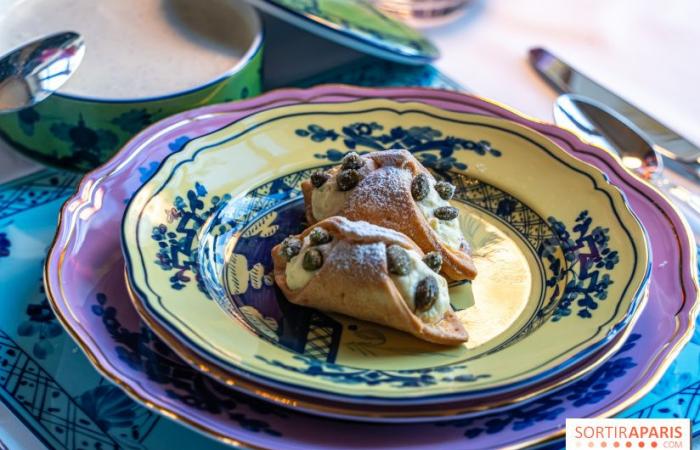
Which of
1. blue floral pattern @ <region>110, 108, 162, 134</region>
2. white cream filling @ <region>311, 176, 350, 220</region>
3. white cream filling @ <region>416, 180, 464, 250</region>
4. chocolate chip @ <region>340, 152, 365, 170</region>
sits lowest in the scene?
white cream filling @ <region>416, 180, 464, 250</region>

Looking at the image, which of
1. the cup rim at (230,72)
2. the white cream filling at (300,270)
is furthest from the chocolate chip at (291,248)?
the cup rim at (230,72)

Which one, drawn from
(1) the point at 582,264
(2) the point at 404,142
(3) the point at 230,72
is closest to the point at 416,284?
(1) the point at 582,264

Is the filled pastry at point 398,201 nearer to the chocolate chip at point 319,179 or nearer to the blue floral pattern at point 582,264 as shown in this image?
the chocolate chip at point 319,179

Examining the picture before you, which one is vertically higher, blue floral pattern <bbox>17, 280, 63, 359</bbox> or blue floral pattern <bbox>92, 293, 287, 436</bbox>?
blue floral pattern <bbox>92, 293, 287, 436</bbox>

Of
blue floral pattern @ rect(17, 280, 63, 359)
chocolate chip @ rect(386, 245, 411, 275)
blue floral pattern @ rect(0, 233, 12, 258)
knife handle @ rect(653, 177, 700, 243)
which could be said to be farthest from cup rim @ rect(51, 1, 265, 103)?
knife handle @ rect(653, 177, 700, 243)

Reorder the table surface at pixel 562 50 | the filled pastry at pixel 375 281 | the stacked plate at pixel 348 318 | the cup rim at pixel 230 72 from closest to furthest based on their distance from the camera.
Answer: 1. the stacked plate at pixel 348 318
2. the filled pastry at pixel 375 281
3. the cup rim at pixel 230 72
4. the table surface at pixel 562 50

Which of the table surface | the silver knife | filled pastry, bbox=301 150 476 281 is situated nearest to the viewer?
filled pastry, bbox=301 150 476 281

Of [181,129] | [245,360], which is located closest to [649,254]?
[245,360]

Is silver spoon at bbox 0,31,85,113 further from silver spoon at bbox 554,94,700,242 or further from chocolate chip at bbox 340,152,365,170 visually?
silver spoon at bbox 554,94,700,242

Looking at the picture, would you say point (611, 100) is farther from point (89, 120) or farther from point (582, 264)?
point (89, 120)
